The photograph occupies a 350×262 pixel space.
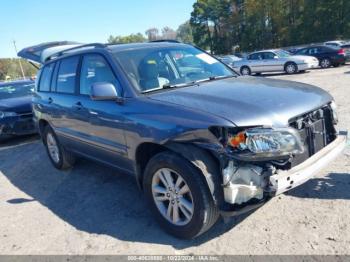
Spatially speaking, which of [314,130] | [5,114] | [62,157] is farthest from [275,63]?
[314,130]

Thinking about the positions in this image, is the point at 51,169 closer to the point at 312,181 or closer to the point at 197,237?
the point at 197,237

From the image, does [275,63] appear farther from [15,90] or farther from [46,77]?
[46,77]

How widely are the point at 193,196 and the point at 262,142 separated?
0.78 metres

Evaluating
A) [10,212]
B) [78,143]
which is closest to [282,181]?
[78,143]

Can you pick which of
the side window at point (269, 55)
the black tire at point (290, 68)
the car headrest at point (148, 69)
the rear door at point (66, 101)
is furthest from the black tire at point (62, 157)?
the side window at point (269, 55)

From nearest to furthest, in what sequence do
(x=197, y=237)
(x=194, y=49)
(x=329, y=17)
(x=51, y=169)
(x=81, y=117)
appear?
(x=197, y=237) → (x=81, y=117) → (x=194, y=49) → (x=51, y=169) → (x=329, y=17)

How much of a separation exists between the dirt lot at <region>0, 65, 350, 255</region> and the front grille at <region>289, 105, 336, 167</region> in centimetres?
66

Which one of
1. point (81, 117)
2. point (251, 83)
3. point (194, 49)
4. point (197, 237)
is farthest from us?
point (194, 49)

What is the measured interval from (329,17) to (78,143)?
46495mm

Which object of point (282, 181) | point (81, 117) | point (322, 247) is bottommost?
point (322, 247)

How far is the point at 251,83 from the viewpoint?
407 cm

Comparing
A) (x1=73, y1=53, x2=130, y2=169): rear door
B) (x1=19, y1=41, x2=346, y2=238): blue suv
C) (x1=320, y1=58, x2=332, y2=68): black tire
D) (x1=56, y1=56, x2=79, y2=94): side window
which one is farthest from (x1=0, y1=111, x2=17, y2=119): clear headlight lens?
(x1=320, y1=58, x2=332, y2=68): black tire

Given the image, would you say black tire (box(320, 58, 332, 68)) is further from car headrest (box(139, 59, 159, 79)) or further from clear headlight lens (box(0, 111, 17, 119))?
car headrest (box(139, 59, 159, 79))

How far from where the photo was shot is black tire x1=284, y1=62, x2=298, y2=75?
19.5m
